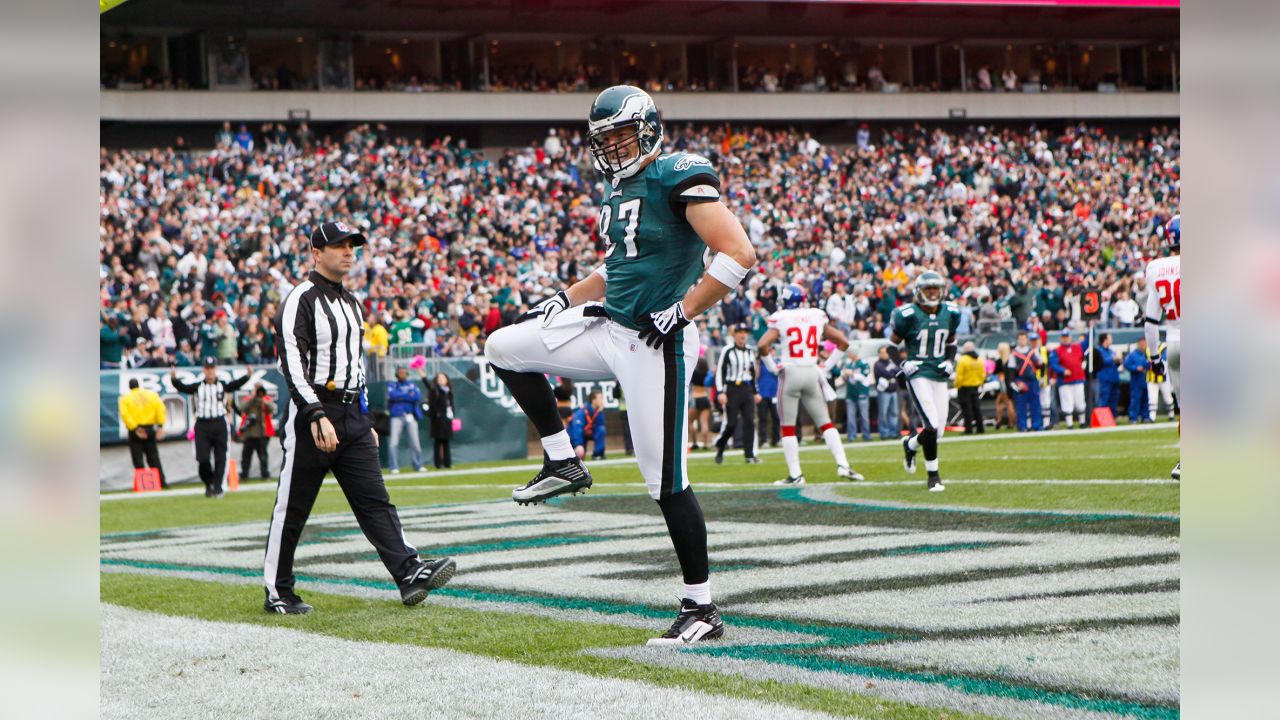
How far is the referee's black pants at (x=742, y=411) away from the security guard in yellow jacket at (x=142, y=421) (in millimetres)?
6991

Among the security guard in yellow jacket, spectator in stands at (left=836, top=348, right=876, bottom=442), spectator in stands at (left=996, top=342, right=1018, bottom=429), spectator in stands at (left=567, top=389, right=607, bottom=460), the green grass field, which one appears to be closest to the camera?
the green grass field

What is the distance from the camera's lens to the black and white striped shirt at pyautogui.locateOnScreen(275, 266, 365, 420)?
22.1 feet

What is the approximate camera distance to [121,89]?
33250 millimetres

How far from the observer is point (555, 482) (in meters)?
5.46

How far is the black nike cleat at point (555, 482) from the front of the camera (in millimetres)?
5441

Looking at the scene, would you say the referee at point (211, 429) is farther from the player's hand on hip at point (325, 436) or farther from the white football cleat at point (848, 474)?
the player's hand on hip at point (325, 436)

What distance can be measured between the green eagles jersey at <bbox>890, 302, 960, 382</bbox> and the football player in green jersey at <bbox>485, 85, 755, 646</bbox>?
22.8 feet

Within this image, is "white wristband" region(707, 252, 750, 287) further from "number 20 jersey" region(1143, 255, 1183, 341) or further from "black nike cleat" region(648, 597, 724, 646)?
"number 20 jersey" region(1143, 255, 1183, 341)

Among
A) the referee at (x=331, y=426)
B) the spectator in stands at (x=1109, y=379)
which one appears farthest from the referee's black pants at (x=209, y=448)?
the spectator in stands at (x=1109, y=379)

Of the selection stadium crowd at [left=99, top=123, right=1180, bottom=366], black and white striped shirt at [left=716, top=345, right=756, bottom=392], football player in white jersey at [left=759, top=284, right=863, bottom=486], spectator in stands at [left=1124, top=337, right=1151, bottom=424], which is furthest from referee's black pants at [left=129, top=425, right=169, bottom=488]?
spectator in stands at [left=1124, top=337, right=1151, bottom=424]

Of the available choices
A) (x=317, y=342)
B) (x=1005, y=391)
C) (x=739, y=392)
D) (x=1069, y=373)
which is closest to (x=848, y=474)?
(x=739, y=392)

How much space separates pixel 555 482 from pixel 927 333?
7.32 meters
